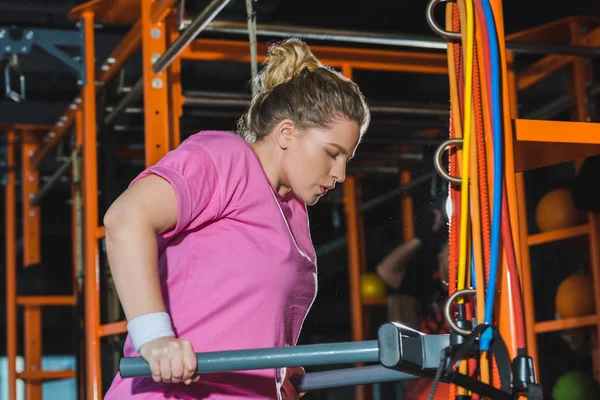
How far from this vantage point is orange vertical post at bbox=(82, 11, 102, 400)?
3572 millimetres

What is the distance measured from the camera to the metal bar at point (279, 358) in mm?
1214

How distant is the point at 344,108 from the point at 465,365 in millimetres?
550

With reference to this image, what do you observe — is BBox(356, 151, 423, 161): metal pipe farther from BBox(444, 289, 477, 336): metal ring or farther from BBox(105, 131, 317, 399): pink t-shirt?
BBox(444, 289, 477, 336): metal ring

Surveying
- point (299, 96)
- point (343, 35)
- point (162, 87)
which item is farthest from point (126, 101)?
point (299, 96)

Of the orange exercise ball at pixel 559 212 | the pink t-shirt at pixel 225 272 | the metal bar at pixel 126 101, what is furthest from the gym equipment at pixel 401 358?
the orange exercise ball at pixel 559 212

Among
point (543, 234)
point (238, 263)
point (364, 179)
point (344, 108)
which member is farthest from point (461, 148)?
point (364, 179)

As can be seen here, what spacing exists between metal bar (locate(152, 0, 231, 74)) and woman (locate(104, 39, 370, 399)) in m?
0.76

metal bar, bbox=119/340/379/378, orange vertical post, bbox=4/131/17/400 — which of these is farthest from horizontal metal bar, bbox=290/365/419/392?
orange vertical post, bbox=4/131/17/400

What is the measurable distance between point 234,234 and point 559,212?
7.97 feet

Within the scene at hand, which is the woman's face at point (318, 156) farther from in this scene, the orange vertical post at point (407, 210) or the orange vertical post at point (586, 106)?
the orange vertical post at point (407, 210)

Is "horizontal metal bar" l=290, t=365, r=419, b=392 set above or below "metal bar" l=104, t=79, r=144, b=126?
below

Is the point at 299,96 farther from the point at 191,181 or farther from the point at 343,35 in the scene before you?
the point at 343,35

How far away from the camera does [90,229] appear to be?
3631mm

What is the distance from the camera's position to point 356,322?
15.3 feet
